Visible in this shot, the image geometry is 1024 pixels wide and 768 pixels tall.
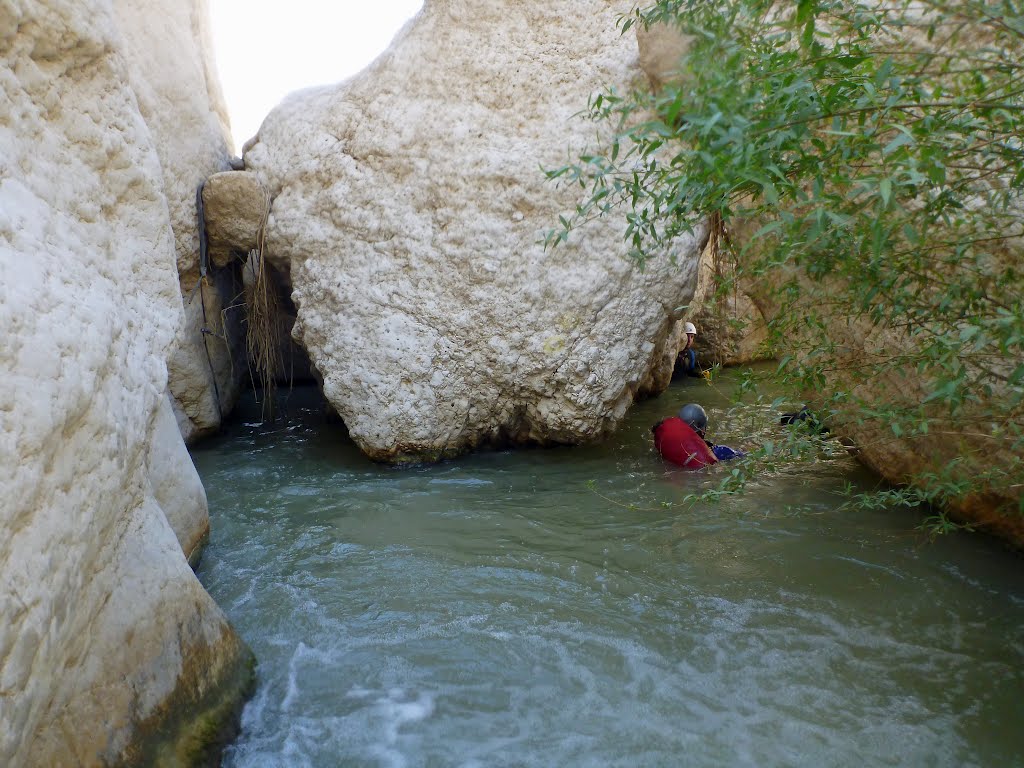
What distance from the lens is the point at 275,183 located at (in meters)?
6.17

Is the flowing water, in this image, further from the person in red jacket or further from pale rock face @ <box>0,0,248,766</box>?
pale rock face @ <box>0,0,248,766</box>

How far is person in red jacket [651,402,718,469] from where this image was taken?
5496 mm

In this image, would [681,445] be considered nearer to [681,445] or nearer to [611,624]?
[681,445]

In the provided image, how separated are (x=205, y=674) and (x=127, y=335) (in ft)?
4.02

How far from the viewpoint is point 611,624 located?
341 centimetres

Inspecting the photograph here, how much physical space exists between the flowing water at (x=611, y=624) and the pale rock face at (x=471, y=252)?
2.14 ft

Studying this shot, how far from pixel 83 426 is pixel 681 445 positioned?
4.38 meters

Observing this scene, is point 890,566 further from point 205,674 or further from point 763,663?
point 205,674

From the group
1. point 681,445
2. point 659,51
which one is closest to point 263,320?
point 681,445

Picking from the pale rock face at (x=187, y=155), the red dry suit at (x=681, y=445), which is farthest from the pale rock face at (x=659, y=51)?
the pale rock face at (x=187, y=155)

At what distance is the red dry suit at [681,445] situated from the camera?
5.50 metres

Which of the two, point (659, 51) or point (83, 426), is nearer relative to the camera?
point (83, 426)

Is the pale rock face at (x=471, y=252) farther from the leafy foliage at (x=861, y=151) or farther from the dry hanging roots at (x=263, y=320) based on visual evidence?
the leafy foliage at (x=861, y=151)

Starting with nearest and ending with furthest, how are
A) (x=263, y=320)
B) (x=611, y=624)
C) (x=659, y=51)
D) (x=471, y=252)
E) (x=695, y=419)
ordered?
(x=611, y=624) → (x=659, y=51) → (x=471, y=252) → (x=695, y=419) → (x=263, y=320)
